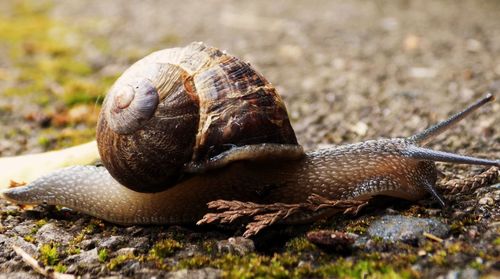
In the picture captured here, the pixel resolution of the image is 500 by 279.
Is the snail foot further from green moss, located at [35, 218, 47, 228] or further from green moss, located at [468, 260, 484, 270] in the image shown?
green moss, located at [35, 218, 47, 228]

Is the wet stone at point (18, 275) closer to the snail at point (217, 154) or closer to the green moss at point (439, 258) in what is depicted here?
the snail at point (217, 154)

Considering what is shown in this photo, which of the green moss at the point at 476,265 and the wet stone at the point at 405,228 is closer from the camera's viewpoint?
the green moss at the point at 476,265

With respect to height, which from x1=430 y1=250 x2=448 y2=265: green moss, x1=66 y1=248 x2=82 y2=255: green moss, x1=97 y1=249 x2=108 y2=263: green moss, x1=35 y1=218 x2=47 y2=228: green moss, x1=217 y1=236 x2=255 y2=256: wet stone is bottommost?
x1=430 y1=250 x2=448 y2=265: green moss

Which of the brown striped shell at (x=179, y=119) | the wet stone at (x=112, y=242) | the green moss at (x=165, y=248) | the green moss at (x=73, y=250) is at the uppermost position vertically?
the brown striped shell at (x=179, y=119)

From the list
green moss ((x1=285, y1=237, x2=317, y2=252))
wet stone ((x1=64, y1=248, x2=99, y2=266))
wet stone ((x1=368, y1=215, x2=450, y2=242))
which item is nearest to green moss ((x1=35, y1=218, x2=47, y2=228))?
wet stone ((x1=64, y1=248, x2=99, y2=266))

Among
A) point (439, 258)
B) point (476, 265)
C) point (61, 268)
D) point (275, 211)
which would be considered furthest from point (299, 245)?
point (61, 268)

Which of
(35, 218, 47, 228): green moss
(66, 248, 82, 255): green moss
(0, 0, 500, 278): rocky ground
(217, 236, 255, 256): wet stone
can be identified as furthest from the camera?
(35, 218, 47, 228): green moss

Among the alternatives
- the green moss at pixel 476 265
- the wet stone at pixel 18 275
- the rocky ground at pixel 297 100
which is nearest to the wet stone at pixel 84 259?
the rocky ground at pixel 297 100
